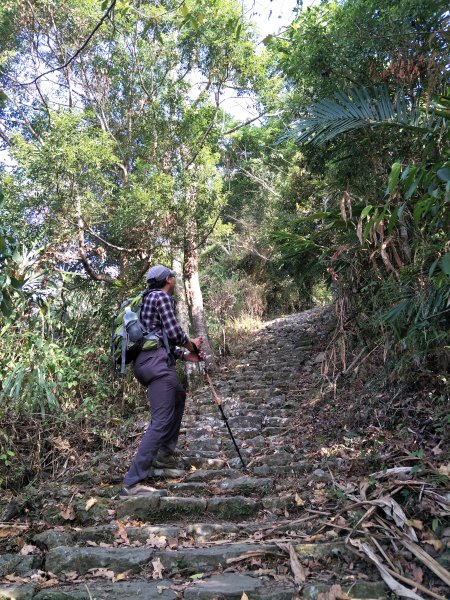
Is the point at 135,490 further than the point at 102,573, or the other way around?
the point at 135,490

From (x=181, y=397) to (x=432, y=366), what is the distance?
245 cm

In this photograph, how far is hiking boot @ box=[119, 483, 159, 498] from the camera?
4.05 meters

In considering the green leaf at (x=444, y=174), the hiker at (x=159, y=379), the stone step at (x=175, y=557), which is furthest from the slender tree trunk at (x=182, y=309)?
the green leaf at (x=444, y=174)

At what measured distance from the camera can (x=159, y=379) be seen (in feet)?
14.1

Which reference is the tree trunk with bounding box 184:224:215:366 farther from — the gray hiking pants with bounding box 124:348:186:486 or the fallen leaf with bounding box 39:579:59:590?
the fallen leaf with bounding box 39:579:59:590

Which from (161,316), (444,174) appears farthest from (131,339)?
(444,174)

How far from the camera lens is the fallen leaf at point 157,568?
291cm

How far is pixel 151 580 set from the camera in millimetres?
2863

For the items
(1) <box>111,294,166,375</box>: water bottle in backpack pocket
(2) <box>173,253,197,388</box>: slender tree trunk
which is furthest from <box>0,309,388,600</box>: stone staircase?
(2) <box>173,253,197,388</box>: slender tree trunk

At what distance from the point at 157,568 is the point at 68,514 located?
124cm

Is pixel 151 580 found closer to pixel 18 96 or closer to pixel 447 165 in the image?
pixel 447 165

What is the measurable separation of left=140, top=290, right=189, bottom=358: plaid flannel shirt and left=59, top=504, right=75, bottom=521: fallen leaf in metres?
1.56

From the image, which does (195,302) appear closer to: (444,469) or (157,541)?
(157,541)

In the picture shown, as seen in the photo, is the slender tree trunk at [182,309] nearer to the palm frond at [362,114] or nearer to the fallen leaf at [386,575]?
the palm frond at [362,114]
